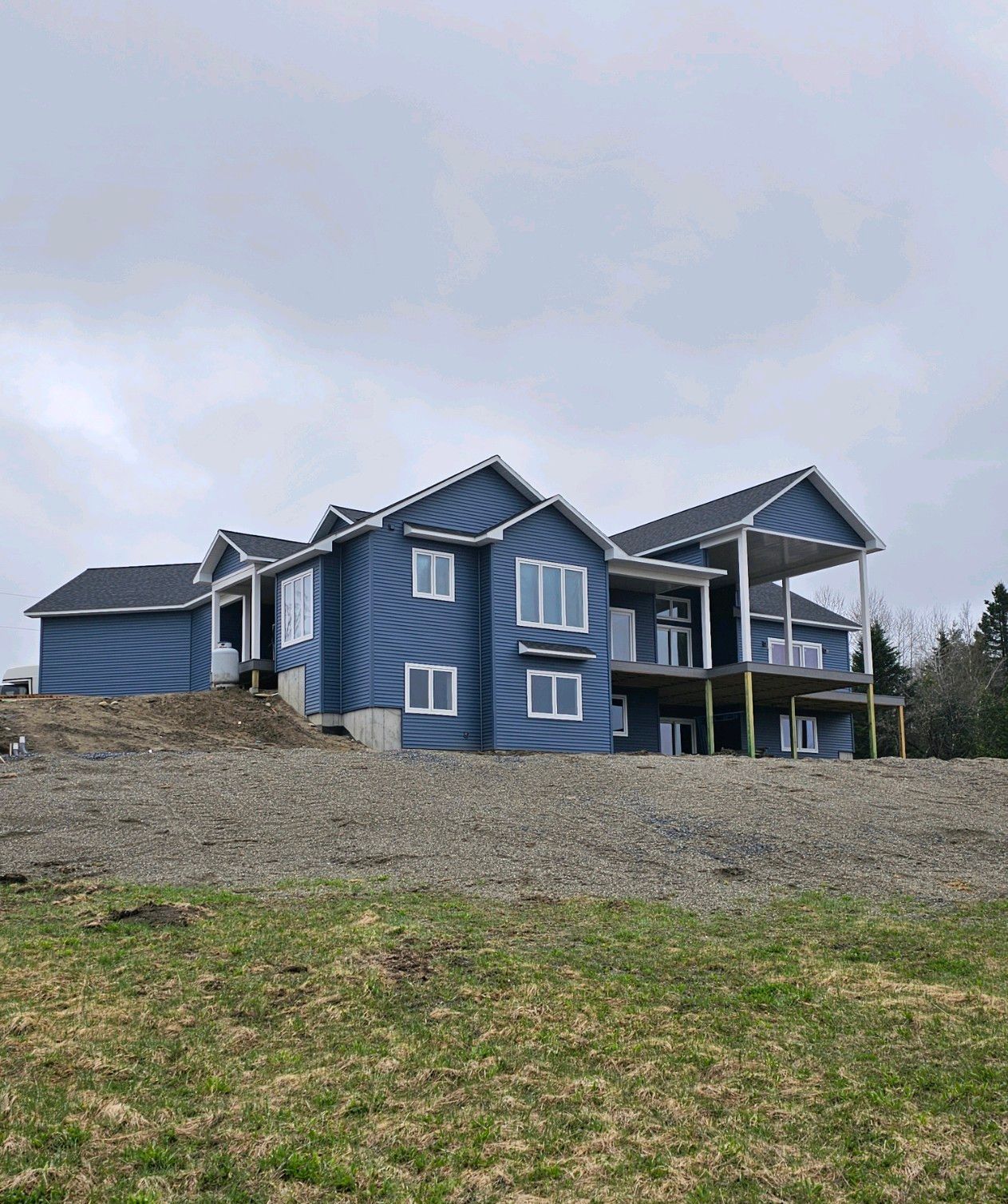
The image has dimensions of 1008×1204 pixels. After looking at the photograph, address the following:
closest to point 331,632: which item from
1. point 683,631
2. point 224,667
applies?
point 224,667

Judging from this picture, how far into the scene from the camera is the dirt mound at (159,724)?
22578 mm

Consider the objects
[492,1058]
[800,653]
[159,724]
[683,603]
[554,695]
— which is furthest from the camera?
[800,653]

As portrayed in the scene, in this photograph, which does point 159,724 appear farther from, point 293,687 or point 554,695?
point 554,695

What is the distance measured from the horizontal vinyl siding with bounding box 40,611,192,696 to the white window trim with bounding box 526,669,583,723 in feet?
41.0

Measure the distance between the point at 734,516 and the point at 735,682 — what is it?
15.2ft

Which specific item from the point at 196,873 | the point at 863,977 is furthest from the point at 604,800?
the point at 863,977

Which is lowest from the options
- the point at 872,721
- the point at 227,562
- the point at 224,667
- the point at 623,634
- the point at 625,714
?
the point at 872,721

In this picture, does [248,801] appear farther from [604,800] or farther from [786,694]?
[786,694]

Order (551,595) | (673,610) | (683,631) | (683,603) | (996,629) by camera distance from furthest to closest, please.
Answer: (996,629) → (683,603) → (683,631) → (673,610) → (551,595)

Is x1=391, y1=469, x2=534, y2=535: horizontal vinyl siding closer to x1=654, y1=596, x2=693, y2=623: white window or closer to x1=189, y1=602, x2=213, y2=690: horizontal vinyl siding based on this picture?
x1=654, y1=596, x2=693, y2=623: white window

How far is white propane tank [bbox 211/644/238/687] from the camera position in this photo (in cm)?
3066

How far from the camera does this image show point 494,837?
48.3ft

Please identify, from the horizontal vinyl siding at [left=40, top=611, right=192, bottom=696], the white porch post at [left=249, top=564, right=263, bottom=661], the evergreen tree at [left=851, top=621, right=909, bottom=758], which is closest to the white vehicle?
the horizontal vinyl siding at [left=40, top=611, right=192, bottom=696]

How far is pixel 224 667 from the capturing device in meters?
30.7
